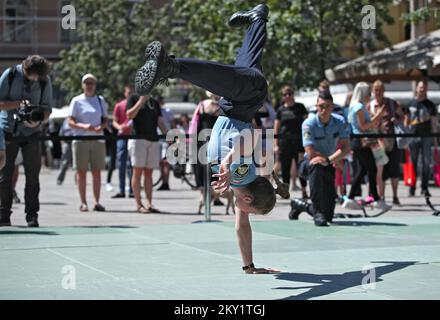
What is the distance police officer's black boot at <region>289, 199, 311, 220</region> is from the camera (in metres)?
13.2

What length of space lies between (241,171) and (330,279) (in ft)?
3.79

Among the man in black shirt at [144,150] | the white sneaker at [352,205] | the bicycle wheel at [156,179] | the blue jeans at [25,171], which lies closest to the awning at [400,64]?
the bicycle wheel at [156,179]

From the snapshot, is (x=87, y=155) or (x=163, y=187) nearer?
(x=87, y=155)

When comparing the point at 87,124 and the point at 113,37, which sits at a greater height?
the point at 113,37

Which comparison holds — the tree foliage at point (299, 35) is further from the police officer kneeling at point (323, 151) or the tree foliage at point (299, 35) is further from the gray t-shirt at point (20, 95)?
the gray t-shirt at point (20, 95)

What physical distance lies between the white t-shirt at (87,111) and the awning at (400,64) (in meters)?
→ 7.76

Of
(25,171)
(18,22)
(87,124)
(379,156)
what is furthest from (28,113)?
(18,22)

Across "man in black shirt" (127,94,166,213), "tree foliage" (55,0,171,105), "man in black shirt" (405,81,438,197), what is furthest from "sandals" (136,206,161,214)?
"tree foliage" (55,0,171,105)

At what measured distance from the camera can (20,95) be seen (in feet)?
40.3

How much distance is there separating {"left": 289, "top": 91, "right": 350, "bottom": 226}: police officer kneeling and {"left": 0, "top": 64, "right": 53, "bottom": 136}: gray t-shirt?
3315 mm

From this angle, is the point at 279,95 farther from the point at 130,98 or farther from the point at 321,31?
the point at 130,98

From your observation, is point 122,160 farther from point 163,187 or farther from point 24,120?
point 24,120

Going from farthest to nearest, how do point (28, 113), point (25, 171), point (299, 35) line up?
point (299, 35)
point (25, 171)
point (28, 113)
